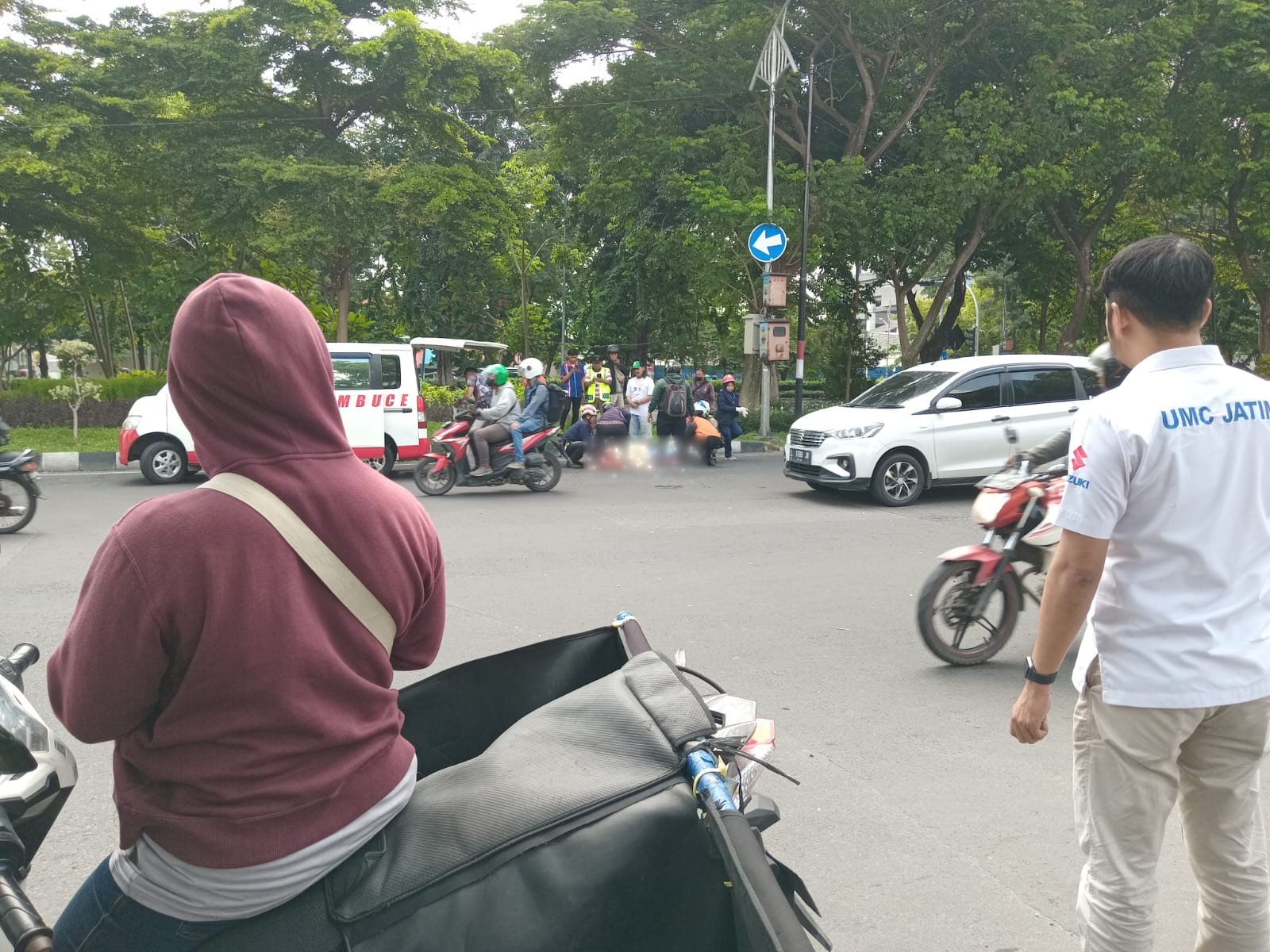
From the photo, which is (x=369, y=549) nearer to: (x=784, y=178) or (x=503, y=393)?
(x=503, y=393)

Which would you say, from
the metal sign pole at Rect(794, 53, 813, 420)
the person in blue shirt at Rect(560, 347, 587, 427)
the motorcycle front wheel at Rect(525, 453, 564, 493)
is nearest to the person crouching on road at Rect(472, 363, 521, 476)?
the motorcycle front wheel at Rect(525, 453, 564, 493)

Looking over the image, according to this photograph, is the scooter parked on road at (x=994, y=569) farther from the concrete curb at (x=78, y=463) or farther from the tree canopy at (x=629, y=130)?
the tree canopy at (x=629, y=130)

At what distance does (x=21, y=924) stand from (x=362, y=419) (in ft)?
40.4

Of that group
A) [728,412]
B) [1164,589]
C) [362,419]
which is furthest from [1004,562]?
[728,412]

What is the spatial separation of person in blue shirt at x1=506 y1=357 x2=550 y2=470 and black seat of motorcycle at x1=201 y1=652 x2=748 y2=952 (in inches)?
418

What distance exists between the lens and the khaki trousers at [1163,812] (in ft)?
7.08

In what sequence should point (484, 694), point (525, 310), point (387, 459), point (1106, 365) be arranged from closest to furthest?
point (484, 694) < point (1106, 365) < point (387, 459) < point (525, 310)

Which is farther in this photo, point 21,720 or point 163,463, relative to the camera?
point 163,463

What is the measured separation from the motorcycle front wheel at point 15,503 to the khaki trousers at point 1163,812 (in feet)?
30.0

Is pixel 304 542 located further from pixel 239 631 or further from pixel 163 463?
pixel 163 463

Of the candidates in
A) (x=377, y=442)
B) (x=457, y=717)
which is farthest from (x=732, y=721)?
(x=377, y=442)

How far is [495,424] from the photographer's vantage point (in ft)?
39.9

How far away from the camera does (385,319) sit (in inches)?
1361

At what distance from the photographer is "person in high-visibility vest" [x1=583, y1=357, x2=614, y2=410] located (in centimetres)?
1819
